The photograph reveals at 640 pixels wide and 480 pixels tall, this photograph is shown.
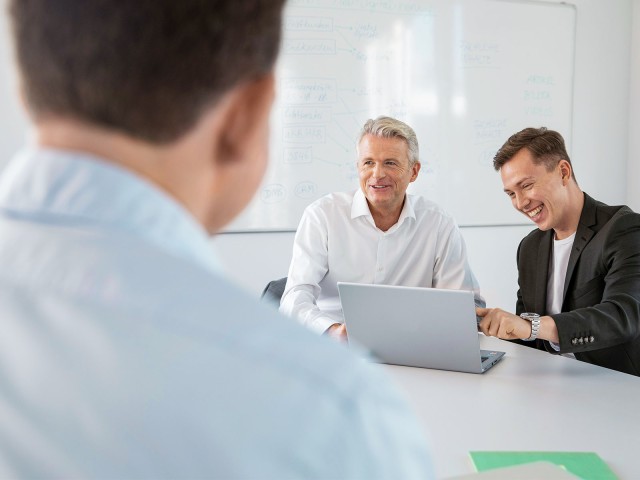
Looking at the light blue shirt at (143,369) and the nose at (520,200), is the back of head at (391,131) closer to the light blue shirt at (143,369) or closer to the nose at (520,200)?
the nose at (520,200)

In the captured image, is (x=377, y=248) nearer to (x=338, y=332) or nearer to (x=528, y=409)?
(x=338, y=332)

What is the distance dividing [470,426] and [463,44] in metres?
2.96

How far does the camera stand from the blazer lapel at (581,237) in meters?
2.22

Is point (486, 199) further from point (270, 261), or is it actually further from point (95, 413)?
point (95, 413)

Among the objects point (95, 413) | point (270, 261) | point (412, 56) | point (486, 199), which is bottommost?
point (270, 261)

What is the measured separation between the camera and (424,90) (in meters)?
3.83

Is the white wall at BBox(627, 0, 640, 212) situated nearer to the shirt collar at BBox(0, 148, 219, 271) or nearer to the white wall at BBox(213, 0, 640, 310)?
the white wall at BBox(213, 0, 640, 310)

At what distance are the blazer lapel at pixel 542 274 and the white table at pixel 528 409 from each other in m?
0.41

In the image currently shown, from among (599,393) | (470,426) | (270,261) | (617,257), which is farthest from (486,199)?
(470,426)

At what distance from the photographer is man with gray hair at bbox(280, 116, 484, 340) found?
2562 mm

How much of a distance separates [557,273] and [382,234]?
67 cm

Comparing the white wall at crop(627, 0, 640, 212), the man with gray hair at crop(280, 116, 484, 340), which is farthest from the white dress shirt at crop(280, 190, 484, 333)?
the white wall at crop(627, 0, 640, 212)

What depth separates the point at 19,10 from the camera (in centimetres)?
44

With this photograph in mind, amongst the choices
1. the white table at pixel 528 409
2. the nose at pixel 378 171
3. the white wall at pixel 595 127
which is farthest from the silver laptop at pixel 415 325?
the white wall at pixel 595 127
